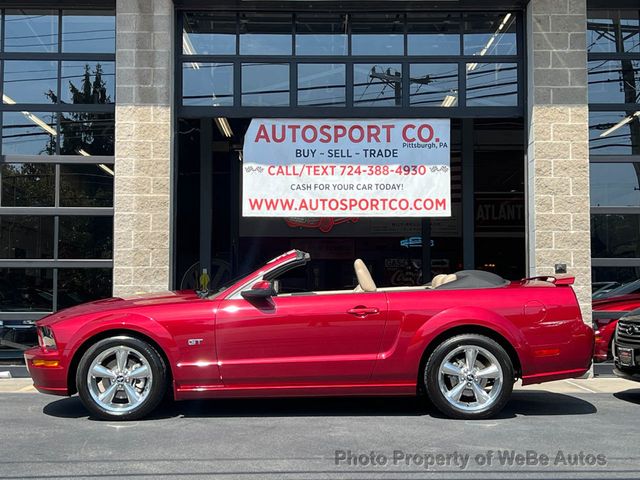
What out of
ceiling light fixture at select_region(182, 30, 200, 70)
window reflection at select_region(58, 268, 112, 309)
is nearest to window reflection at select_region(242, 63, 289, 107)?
ceiling light fixture at select_region(182, 30, 200, 70)

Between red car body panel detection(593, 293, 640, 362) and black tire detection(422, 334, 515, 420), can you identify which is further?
red car body panel detection(593, 293, 640, 362)

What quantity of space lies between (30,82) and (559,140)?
719 centimetres

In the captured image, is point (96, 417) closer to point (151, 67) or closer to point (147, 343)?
point (147, 343)

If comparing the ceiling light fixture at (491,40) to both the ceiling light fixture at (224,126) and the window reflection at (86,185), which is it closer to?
the ceiling light fixture at (224,126)

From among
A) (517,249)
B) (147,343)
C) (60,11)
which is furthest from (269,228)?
(147,343)

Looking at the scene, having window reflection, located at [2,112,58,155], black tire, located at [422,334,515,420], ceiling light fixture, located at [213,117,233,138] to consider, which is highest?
ceiling light fixture, located at [213,117,233,138]

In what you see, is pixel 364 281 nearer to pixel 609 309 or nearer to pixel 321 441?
pixel 321 441

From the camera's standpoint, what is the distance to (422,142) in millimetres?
9211

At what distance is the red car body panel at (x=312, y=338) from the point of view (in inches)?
231

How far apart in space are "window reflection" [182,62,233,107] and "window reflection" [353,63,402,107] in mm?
1746

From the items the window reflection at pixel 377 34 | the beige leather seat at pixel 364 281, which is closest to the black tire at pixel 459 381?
the beige leather seat at pixel 364 281

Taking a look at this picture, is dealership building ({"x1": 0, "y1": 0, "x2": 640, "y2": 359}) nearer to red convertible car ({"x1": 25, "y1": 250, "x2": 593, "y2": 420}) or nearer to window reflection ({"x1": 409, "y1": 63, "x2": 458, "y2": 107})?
window reflection ({"x1": 409, "y1": 63, "x2": 458, "y2": 107})

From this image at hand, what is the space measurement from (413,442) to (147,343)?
2430 millimetres

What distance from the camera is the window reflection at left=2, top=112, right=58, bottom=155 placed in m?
9.17
